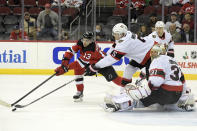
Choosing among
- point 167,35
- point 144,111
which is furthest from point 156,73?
point 167,35

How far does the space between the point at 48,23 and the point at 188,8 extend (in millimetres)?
3022

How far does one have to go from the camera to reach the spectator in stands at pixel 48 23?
8602 mm

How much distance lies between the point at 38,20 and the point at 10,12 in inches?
25.8

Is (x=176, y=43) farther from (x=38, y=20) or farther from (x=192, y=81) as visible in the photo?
(x=38, y=20)

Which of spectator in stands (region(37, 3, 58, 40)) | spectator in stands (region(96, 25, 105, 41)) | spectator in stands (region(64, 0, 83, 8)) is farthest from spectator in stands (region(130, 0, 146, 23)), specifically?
spectator in stands (region(37, 3, 58, 40))

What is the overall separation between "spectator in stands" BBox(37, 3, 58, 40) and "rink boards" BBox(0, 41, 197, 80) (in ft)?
0.80

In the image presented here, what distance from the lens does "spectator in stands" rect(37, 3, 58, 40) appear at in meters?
8.60

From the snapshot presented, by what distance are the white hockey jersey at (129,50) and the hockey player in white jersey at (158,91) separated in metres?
0.51

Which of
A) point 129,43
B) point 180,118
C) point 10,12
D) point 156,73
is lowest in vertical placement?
point 180,118

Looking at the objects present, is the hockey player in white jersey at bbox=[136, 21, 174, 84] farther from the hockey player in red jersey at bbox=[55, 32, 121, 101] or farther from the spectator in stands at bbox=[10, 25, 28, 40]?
the spectator in stands at bbox=[10, 25, 28, 40]

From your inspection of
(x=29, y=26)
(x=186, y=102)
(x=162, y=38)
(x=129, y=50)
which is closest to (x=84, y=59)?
(x=129, y=50)

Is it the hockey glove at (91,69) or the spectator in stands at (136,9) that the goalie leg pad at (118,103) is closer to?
the hockey glove at (91,69)

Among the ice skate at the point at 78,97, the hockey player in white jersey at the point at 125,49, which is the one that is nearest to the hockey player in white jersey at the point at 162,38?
the hockey player in white jersey at the point at 125,49

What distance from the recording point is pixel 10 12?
8.76 metres
